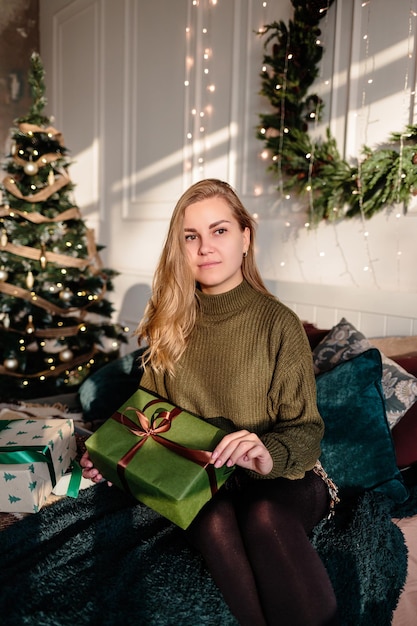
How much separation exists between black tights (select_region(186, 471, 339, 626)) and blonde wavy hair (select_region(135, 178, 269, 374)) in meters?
0.47

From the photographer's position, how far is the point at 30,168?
2926mm

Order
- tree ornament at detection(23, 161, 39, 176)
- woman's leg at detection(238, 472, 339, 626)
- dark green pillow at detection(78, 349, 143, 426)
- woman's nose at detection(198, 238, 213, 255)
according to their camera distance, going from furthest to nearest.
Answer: tree ornament at detection(23, 161, 39, 176)
dark green pillow at detection(78, 349, 143, 426)
woman's nose at detection(198, 238, 213, 255)
woman's leg at detection(238, 472, 339, 626)

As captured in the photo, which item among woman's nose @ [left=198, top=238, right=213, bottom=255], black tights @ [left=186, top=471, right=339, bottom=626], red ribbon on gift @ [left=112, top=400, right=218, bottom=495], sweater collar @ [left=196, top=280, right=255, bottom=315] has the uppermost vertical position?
Result: woman's nose @ [left=198, top=238, right=213, bottom=255]

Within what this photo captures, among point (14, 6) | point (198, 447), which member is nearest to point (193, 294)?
point (198, 447)

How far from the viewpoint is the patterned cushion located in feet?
5.26

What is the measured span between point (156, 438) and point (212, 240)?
57 cm

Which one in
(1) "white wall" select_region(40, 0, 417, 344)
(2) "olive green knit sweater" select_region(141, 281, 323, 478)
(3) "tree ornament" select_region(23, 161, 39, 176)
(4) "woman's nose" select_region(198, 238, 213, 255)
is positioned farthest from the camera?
(3) "tree ornament" select_region(23, 161, 39, 176)

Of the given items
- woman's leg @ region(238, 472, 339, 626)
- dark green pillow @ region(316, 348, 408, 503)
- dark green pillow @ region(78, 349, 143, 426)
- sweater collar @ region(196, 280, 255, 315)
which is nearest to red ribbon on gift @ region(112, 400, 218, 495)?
woman's leg @ region(238, 472, 339, 626)

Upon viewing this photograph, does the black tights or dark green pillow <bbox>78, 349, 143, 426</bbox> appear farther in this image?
dark green pillow <bbox>78, 349, 143, 426</bbox>

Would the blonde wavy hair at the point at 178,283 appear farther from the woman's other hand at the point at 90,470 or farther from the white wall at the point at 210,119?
the white wall at the point at 210,119

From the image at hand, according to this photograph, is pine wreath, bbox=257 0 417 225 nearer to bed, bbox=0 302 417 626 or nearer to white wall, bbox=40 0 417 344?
white wall, bbox=40 0 417 344

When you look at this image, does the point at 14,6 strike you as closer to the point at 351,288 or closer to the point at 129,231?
the point at 129,231

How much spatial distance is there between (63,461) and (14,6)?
4.40 m

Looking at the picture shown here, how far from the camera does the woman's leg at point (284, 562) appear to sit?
1.01 metres
